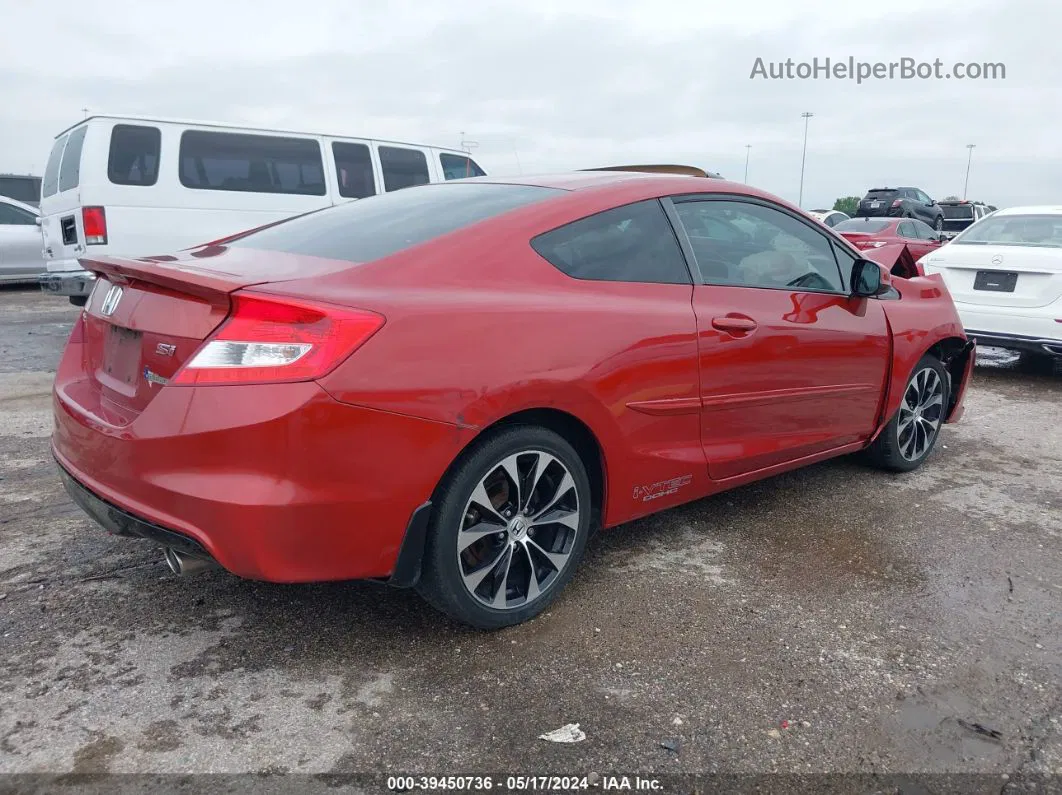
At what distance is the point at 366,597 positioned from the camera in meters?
3.04

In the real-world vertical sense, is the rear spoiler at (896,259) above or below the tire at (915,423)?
above

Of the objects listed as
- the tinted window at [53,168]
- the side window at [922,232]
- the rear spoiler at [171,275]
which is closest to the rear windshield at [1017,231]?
the rear spoiler at [171,275]

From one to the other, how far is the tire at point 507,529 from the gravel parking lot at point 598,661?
13 cm

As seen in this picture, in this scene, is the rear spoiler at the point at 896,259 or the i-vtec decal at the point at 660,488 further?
the rear spoiler at the point at 896,259

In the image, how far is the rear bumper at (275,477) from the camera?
2242 mm

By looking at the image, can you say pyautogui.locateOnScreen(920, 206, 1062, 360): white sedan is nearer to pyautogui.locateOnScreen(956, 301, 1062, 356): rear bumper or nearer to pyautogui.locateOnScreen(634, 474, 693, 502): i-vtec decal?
pyautogui.locateOnScreen(956, 301, 1062, 356): rear bumper

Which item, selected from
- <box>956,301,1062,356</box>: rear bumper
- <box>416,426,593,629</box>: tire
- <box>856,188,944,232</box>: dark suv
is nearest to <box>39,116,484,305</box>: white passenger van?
<box>956,301,1062,356</box>: rear bumper

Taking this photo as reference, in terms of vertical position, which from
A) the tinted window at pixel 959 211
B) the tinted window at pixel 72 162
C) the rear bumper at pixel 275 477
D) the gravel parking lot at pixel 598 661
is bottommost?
the gravel parking lot at pixel 598 661

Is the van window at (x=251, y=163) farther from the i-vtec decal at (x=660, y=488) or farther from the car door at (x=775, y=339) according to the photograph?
the i-vtec decal at (x=660, y=488)

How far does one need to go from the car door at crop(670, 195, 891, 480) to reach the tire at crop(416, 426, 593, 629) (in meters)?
0.72

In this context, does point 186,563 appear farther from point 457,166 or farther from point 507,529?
point 457,166

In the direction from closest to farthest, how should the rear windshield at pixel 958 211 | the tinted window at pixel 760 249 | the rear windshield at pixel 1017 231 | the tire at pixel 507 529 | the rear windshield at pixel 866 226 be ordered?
the tire at pixel 507 529 < the tinted window at pixel 760 249 < the rear windshield at pixel 1017 231 < the rear windshield at pixel 866 226 < the rear windshield at pixel 958 211

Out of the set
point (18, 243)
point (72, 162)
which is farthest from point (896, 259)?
point (18, 243)

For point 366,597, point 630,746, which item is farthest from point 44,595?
point 630,746
